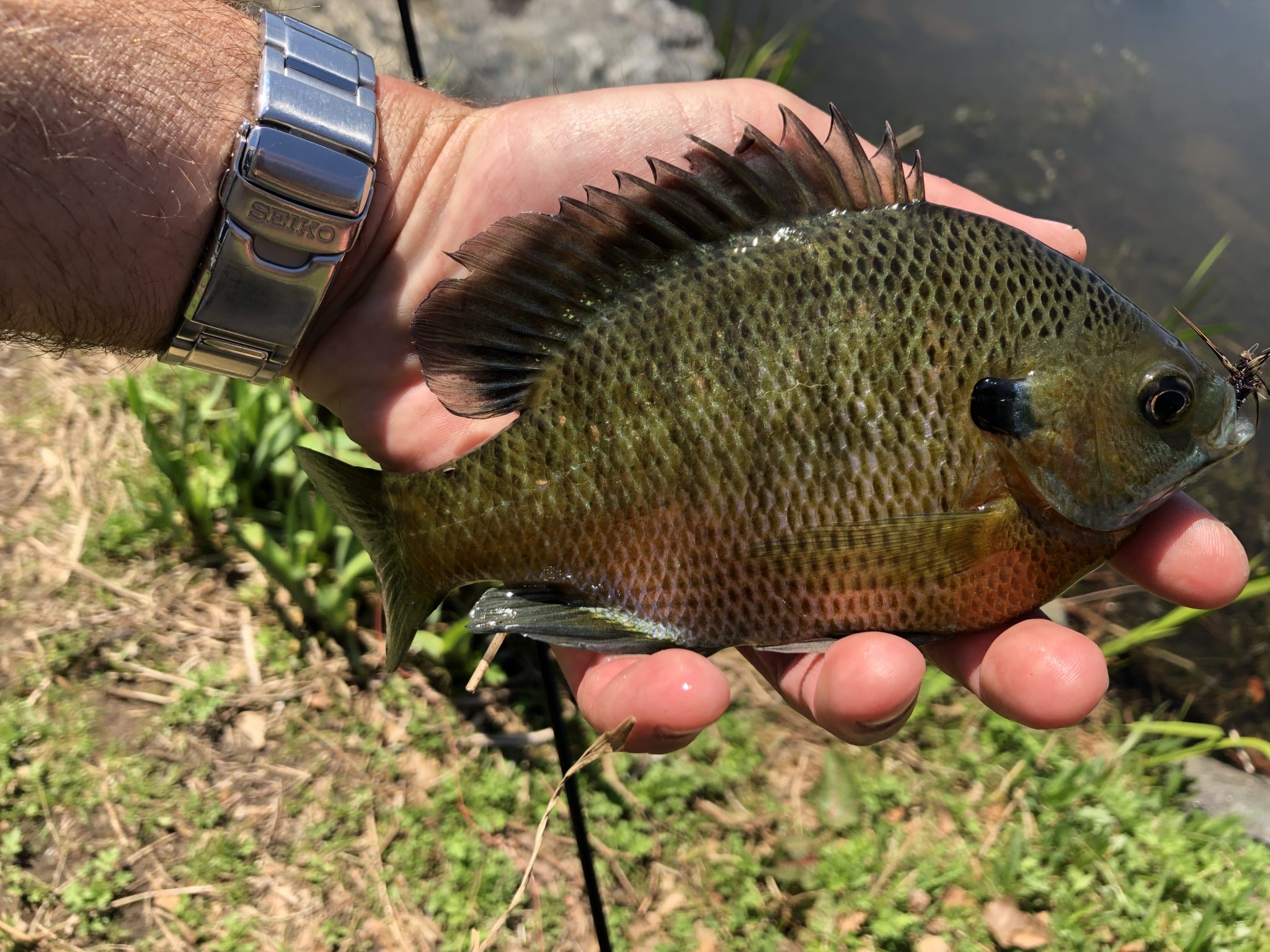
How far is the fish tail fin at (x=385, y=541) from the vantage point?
2.23 metres

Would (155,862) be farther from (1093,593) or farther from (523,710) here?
(1093,593)

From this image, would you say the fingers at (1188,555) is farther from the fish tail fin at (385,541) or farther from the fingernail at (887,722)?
the fish tail fin at (385,541)

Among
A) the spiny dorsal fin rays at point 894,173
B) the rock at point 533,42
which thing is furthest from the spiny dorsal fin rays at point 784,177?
the rock at point 533,42

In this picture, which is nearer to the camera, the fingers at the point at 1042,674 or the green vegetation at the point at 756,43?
the fingers at the point at 1042,674

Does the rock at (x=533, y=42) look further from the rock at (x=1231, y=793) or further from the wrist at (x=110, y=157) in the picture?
the rock at (x=1231, y=793)

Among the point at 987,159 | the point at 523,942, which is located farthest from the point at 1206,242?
the point at 523,942

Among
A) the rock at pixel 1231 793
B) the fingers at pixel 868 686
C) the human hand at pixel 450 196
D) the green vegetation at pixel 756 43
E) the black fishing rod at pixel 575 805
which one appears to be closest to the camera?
the fingers at pixel 868 686

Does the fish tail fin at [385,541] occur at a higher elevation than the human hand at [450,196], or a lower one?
lower

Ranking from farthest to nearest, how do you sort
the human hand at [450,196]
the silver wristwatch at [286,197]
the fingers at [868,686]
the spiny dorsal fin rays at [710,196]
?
the human hand at [450,196] → the silver wristwatch at [286,197] → the spiny dorsal fin rays at [710,196] → the fingers at [868,686]

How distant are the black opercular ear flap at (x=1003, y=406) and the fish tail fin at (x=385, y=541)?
1353 mm

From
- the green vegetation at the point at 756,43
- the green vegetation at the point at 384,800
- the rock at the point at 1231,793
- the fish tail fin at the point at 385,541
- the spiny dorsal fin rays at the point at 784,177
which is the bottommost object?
the green vegetation at the point at 384,800

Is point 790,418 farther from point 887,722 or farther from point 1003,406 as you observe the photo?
point 887,722

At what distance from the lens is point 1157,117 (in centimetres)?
859

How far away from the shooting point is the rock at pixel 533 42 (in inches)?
243
